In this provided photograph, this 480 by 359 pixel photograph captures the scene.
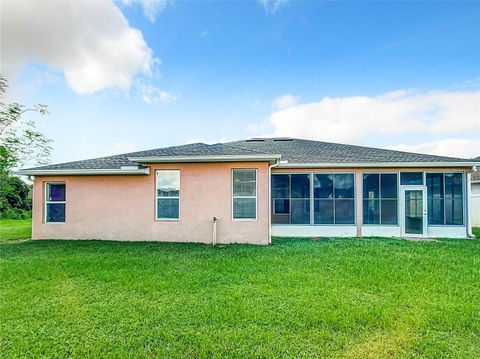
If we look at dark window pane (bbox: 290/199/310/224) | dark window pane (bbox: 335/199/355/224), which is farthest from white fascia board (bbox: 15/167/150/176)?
dark window pane (bbox: 335/199/355/224)

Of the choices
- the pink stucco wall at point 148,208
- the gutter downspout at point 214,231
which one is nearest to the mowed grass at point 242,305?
the gutter downspout at point 214,231

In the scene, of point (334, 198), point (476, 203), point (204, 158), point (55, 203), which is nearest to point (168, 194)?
point (204, 158)

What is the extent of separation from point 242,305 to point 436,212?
11079 mm

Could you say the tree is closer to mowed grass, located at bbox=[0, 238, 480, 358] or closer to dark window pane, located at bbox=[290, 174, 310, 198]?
mowed grass, located at bbox=[0, 238, 480, 358]

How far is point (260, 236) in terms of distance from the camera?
9609 mm

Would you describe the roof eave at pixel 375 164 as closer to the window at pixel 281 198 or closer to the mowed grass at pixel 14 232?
the window at pixel 281 198

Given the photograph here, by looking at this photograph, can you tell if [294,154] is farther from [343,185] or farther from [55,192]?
[55,192]

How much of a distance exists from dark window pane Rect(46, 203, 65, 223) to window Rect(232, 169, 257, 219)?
7.19 metres

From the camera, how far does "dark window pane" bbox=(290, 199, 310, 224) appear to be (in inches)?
465

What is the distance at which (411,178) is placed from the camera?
1148 centimetres

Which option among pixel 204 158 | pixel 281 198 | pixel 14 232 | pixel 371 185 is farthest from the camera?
pixel 14 232

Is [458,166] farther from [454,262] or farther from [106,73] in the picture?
[106,73]

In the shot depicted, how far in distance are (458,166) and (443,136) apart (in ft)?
30.6

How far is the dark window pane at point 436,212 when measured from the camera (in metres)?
11.4
